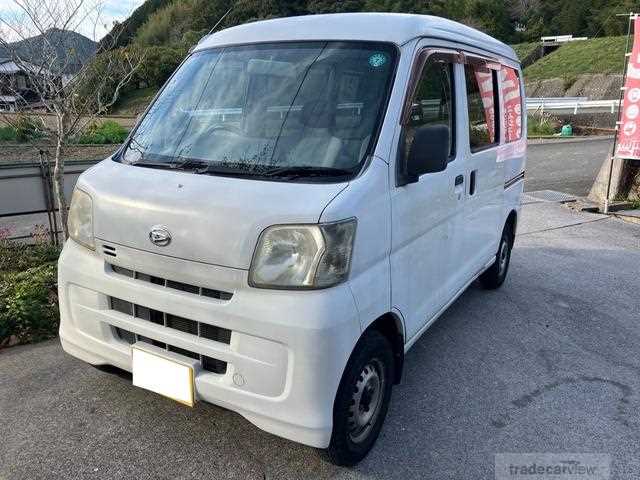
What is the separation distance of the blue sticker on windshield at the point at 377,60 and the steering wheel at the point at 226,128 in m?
0.71

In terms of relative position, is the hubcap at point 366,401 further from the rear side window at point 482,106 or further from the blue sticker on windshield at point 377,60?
the rear side window at point 482,106

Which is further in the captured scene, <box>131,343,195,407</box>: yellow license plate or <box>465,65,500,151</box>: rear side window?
<box>465,65,500,151</box>: rear side window

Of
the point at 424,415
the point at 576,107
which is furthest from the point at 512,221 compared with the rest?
the point at 576,107

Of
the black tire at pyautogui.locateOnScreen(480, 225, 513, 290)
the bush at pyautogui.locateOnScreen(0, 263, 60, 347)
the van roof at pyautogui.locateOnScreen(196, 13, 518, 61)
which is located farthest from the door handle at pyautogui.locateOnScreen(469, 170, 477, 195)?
the bush at pyautogui.locateOnScreen(0, 263, 60, 347)

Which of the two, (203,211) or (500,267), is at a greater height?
(203,211)

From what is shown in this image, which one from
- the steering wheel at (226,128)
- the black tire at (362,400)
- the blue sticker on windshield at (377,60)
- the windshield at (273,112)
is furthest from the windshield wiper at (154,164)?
the black tire at (362,400)

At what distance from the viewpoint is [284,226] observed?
195 cm

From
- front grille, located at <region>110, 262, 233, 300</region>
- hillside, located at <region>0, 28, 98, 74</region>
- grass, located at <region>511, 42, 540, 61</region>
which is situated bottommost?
front grille, located at <region>110, 262, 233, 300</region>

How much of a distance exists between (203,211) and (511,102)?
3.29 metres

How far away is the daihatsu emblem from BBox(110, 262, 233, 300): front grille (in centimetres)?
17

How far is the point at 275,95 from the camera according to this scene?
2.56 metres

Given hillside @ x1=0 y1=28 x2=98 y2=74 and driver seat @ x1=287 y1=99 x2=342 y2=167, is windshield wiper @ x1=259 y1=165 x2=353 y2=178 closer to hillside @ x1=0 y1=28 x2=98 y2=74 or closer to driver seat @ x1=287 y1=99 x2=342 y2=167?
driver seat @ x1=287 y1=99 x2=342 y2=167

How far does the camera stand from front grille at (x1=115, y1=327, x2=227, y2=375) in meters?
2.09

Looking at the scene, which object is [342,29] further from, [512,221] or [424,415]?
[512,221]
